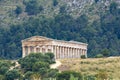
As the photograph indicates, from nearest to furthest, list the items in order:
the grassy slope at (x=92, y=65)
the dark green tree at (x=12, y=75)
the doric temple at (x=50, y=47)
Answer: the dark green tree at (x=12, y=75), the grassy slope at (x=92, y=65), the doric temple at (x=50, y=47)

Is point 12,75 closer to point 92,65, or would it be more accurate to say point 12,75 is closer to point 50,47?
point 92,65

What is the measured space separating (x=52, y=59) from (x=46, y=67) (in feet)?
34.8

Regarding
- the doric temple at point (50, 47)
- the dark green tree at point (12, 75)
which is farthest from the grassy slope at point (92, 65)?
the doric temple at point (50, 47)

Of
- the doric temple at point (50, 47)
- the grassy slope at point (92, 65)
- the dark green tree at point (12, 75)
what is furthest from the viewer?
the doric temple at point (50, 47)

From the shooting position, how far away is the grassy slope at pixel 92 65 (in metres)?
162

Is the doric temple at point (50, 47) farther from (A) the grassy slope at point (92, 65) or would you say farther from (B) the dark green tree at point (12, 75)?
(B) the dark green tree at point (12, 75)

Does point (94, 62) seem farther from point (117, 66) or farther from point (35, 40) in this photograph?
point (35, 40)

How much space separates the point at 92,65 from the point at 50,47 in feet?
82.6

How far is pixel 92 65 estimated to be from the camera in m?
168

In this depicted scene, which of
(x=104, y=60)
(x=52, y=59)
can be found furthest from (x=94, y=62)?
(x=52, y=59)

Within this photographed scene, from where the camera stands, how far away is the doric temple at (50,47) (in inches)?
7534

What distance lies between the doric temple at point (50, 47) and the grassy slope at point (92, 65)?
48.4 feet

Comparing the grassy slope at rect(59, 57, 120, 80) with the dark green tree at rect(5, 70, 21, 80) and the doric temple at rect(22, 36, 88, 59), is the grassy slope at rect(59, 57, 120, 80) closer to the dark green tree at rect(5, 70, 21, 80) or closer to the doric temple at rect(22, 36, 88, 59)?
the dark green tree at rect(5, 70, 21, 80)

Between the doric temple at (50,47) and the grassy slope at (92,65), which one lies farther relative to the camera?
the doric temple at (50,47)
